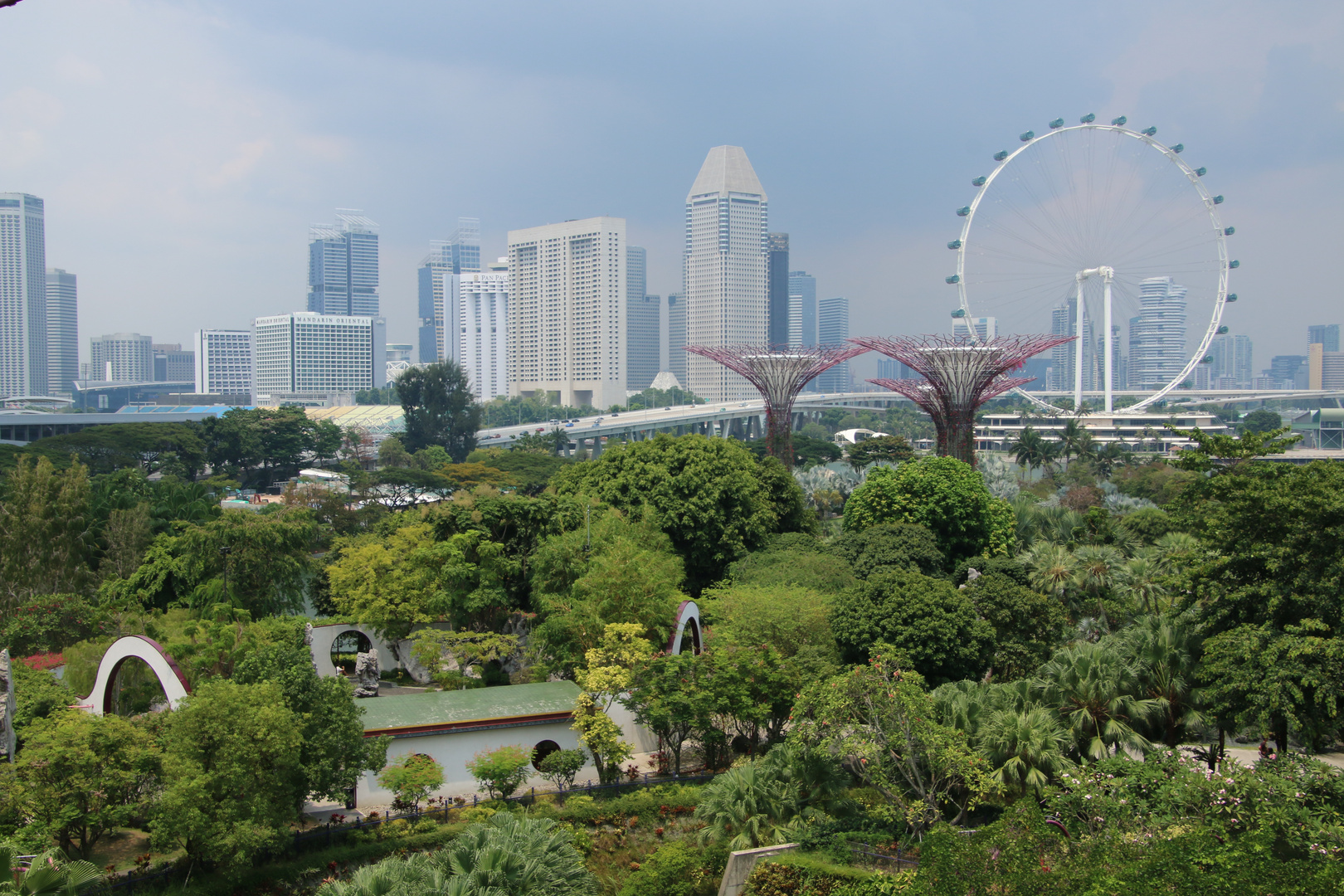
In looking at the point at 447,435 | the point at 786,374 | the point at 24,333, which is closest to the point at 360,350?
the point at 24,333

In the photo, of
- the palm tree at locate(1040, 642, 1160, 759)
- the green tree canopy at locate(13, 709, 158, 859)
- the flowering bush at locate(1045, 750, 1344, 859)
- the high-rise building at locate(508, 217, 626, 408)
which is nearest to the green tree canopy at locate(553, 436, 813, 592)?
the palm tree at locate(1040, 642, 1160, 759)

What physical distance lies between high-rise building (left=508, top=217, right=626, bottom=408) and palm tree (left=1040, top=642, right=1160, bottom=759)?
156 m

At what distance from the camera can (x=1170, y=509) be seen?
73.3 feet

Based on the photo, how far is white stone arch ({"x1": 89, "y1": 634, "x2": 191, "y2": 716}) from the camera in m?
17.7

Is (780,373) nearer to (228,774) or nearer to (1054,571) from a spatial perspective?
(1054,571)

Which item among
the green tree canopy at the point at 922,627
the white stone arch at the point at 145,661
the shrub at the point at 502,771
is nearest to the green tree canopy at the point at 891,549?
the green tree canopy at the point at 922,627

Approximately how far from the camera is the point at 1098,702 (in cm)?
1731

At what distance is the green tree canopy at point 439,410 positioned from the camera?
88.3 metres

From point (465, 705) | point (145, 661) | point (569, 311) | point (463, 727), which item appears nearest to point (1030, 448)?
point (465, 705)

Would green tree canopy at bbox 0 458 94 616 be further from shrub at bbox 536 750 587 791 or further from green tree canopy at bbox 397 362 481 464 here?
green tree canopy at bbox 397 362 481 464

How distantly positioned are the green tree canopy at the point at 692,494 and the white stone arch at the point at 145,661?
1533 centimetres

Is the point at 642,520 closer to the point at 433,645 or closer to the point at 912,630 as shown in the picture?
the point at 433,645

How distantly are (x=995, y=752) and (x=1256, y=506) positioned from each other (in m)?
7.05

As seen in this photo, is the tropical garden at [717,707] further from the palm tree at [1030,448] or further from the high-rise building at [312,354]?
the high-rise building at [312,354]
